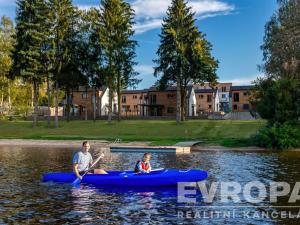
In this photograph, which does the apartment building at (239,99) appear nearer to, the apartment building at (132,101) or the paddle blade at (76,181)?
the apartment building at (132,101)

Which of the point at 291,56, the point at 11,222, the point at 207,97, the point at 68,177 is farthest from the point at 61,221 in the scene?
the point at 207,97

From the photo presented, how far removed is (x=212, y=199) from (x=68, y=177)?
23.1 ft

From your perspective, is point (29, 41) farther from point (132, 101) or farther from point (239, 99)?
point (239, 99)

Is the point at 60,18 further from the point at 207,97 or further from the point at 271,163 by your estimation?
the point at 207,97

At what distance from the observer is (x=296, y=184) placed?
1978 cm

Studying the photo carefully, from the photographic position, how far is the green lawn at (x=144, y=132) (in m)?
48.8

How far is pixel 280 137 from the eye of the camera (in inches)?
1610

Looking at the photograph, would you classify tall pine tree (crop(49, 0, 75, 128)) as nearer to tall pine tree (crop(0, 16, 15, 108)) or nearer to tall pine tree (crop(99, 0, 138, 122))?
tall pine tree (crop(99, 0, 138, 122))

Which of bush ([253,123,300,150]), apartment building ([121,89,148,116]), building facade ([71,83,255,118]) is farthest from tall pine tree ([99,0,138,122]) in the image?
apartment building ([121,89,148,116])

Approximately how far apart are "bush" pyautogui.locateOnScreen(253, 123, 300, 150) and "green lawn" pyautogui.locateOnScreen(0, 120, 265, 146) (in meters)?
2.23

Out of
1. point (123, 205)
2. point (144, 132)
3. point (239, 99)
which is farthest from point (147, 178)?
point (239, 99)

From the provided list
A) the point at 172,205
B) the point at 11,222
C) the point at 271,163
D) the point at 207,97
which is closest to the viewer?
the point at 11,222

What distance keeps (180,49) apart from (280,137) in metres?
29.3

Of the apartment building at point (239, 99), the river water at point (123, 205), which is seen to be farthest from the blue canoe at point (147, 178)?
the apartment building at point (239, 99)
